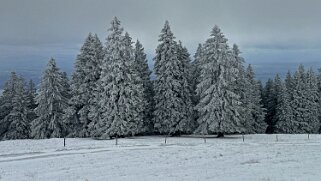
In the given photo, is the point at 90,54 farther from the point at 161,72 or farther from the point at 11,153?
the point at 11,153

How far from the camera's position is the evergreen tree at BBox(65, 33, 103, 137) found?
51562 millimetres

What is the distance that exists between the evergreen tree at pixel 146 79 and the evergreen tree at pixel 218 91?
7.60 meters

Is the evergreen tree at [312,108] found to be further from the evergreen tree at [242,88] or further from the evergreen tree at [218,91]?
the evergreen tree at [218,91]

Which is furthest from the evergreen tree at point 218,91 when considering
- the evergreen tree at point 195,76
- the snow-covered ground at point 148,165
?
the snow-covered ground at point 148,165

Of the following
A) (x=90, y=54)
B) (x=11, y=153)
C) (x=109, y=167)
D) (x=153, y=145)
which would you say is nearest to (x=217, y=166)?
(x=109, y=167)

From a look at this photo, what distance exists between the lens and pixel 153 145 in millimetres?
38969

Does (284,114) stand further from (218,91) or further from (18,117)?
(18,117)

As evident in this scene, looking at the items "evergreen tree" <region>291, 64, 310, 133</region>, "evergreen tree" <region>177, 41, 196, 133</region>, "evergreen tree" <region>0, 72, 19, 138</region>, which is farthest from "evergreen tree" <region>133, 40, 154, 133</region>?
"evergreen tree" <region>291, 64, 310, 133</region>

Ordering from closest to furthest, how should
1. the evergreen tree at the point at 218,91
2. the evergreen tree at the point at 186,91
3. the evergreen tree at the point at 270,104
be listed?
the evergreen tree at the point at 218,91, the evergreen tree at the point at 186,91, the evergreen tree at the point at 270,104

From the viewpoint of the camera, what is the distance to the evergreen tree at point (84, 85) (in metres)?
51.6

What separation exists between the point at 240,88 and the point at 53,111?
1033 inches

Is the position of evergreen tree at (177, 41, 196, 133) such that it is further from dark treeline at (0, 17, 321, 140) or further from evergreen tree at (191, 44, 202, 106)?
evergreen tree at (191, 44, 202, 106)

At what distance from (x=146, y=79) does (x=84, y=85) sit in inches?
347

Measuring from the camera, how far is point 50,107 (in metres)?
53.8
